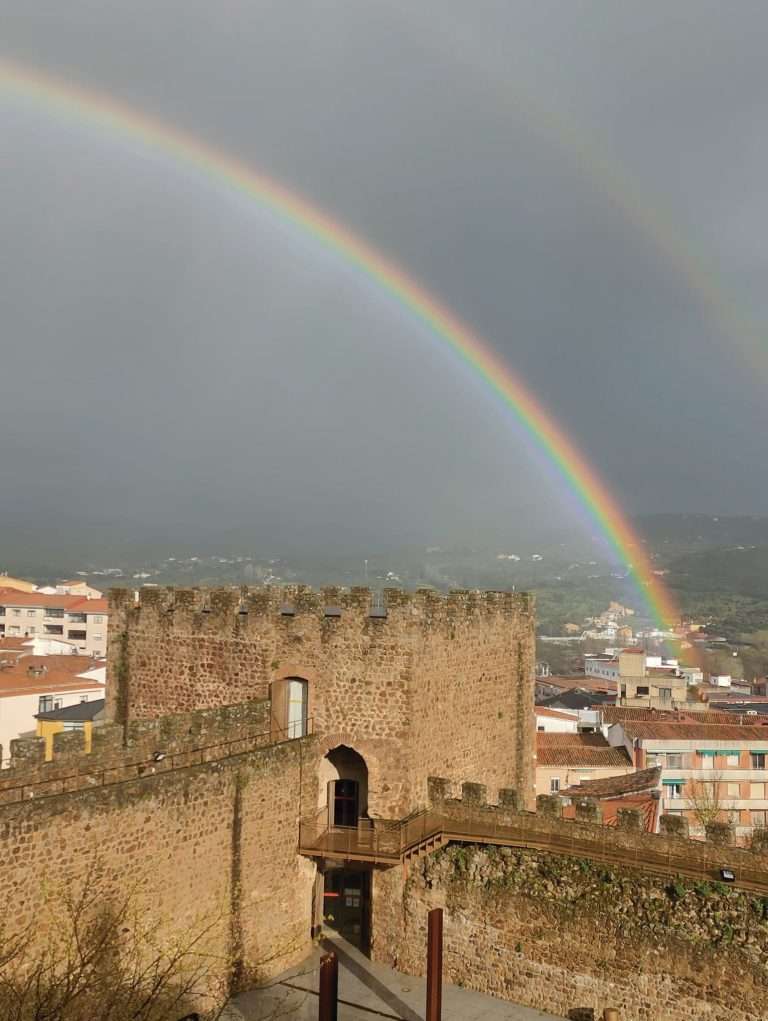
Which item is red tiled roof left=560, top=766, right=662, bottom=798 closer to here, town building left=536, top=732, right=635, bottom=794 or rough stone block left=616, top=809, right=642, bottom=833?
town building left=536, top=732, right=635, bottom=794

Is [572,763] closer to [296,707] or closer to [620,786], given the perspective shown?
[620,786]

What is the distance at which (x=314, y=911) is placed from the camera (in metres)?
22.0

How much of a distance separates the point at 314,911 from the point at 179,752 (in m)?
6.42

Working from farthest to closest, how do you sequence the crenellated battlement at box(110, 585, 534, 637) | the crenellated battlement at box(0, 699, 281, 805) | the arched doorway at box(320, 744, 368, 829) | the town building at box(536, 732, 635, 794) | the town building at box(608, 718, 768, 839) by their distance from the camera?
the town building at box(608, 718, 768, 839) → the town building at box(536, 732, 635, 794) → the arched doorway at box(320, 744, 368, 829) → the crenellated battlement at box(110, 585, 534, 637) → the crenellated battlement at box(0, 699, 281, 805)

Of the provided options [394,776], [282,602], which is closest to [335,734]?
[394,776]

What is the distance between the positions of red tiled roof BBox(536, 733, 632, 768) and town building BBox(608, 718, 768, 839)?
2.65ft

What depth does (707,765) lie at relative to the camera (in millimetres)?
43438

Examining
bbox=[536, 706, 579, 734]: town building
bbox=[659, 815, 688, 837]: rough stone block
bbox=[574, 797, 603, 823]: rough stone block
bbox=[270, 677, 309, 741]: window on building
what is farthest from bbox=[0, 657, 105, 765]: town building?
bbox=[659, 815, 688, 837]: rough stone block

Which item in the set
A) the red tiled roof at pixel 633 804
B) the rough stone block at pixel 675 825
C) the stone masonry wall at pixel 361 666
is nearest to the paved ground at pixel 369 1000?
the stone masonry wall at pixel 361 666

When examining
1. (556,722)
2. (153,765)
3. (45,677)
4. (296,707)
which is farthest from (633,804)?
(45,677)

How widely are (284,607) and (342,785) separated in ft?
15.6

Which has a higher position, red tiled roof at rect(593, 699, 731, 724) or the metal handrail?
the metal handrail

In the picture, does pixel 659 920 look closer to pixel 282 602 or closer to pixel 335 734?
pixel 335 734

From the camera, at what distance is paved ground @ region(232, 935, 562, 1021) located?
18672 mm
